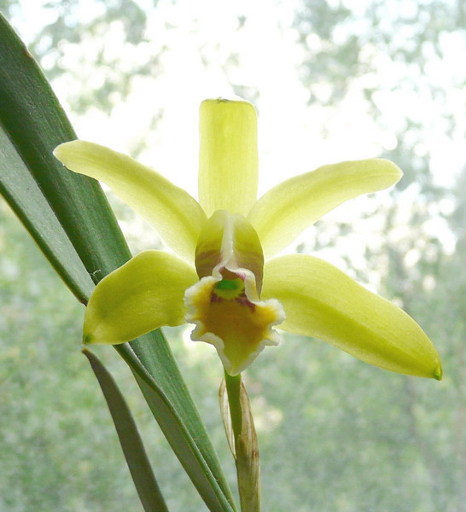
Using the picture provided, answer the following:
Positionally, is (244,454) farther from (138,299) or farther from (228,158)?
(228,158)

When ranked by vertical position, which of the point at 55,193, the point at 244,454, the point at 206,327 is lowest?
the point at 244,454

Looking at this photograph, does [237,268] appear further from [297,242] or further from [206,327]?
[297,242]

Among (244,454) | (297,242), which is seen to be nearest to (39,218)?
(244,454)

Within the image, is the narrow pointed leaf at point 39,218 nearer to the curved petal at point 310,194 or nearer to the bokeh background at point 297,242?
the curved petal at point 310,194

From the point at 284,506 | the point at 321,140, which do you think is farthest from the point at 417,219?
the point at 284,506

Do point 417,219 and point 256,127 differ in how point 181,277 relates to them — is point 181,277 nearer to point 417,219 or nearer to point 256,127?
point 256,127

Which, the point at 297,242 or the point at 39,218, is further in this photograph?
the point at 297,242

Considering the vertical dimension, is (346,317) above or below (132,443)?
above
